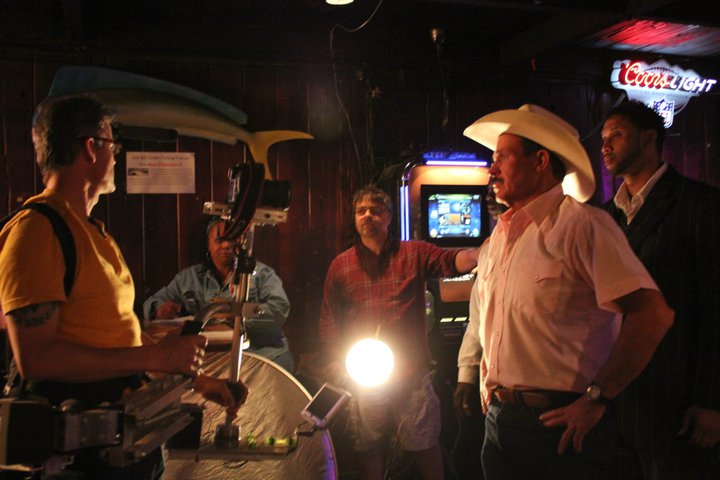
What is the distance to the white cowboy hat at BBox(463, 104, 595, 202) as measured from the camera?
7.25 feet

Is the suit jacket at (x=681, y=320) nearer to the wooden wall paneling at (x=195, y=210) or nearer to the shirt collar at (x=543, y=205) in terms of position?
the shirt collar at (x=543, y=205)

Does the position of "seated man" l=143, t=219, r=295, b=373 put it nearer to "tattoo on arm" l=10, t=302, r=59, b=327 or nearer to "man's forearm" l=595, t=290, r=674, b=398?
"tattoo on arm" l=10, t=302, r=59, b=327

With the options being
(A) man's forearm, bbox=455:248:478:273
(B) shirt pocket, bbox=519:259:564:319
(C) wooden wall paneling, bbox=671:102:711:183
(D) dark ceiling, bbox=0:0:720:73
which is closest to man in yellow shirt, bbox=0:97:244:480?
(B) shirt pocket, bbox=519:259:564:319

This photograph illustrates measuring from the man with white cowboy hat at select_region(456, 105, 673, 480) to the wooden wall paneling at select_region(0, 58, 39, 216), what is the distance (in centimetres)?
320

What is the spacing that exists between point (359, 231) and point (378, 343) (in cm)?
98

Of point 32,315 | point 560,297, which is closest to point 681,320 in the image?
point 560,297

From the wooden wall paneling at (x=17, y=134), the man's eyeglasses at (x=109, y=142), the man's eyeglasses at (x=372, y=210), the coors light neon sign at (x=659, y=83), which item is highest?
the coors light neon sign at (x=659, y=83)

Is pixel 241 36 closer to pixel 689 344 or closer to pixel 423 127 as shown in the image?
pixel 423 127

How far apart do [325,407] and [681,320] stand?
58.2 inches

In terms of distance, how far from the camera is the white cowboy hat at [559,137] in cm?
221

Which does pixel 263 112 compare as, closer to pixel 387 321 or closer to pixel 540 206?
pixel 387 321

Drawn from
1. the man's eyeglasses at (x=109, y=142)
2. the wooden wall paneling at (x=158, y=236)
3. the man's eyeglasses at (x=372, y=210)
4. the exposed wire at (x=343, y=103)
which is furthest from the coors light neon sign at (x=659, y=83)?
the man's eyeglasses at (x=109, y=142)

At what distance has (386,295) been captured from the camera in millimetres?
3885

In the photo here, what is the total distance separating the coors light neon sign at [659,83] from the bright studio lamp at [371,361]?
3333 mm
